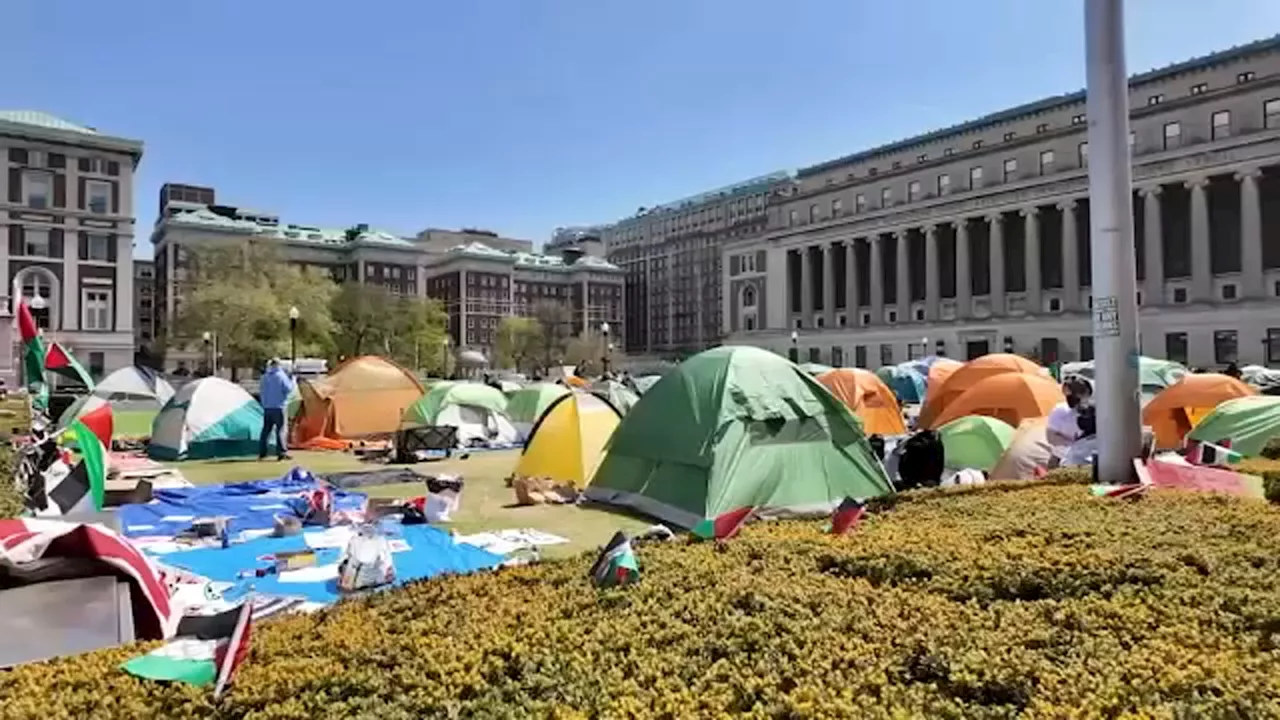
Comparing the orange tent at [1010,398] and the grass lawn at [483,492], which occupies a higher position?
the orange tent at [1010,398]

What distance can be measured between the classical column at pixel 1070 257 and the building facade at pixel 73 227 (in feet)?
232

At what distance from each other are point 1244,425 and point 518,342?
9905cm

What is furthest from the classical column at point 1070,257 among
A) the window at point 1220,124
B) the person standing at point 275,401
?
the person standing at point 275,401

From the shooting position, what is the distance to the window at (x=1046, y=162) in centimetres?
6500

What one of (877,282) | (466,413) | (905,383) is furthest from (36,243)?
(877,282)

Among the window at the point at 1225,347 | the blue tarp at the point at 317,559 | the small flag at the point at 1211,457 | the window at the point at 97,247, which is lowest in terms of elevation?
the blue tarp at the point at 317,559

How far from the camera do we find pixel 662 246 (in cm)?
14150

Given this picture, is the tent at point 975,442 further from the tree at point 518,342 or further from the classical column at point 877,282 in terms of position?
the tree at point 518,342

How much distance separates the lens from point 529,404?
2138 centimetres

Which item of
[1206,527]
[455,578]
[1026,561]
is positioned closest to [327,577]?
[455,578]

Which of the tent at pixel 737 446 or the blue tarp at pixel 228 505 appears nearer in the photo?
the tent at pixel 737 446

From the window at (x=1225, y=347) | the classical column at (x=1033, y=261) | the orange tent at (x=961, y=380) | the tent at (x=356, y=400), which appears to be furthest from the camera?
the classical column at (x=1033, y=261)

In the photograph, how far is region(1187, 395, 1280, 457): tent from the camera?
37.6ft

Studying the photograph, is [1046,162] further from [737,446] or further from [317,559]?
[317,559]
